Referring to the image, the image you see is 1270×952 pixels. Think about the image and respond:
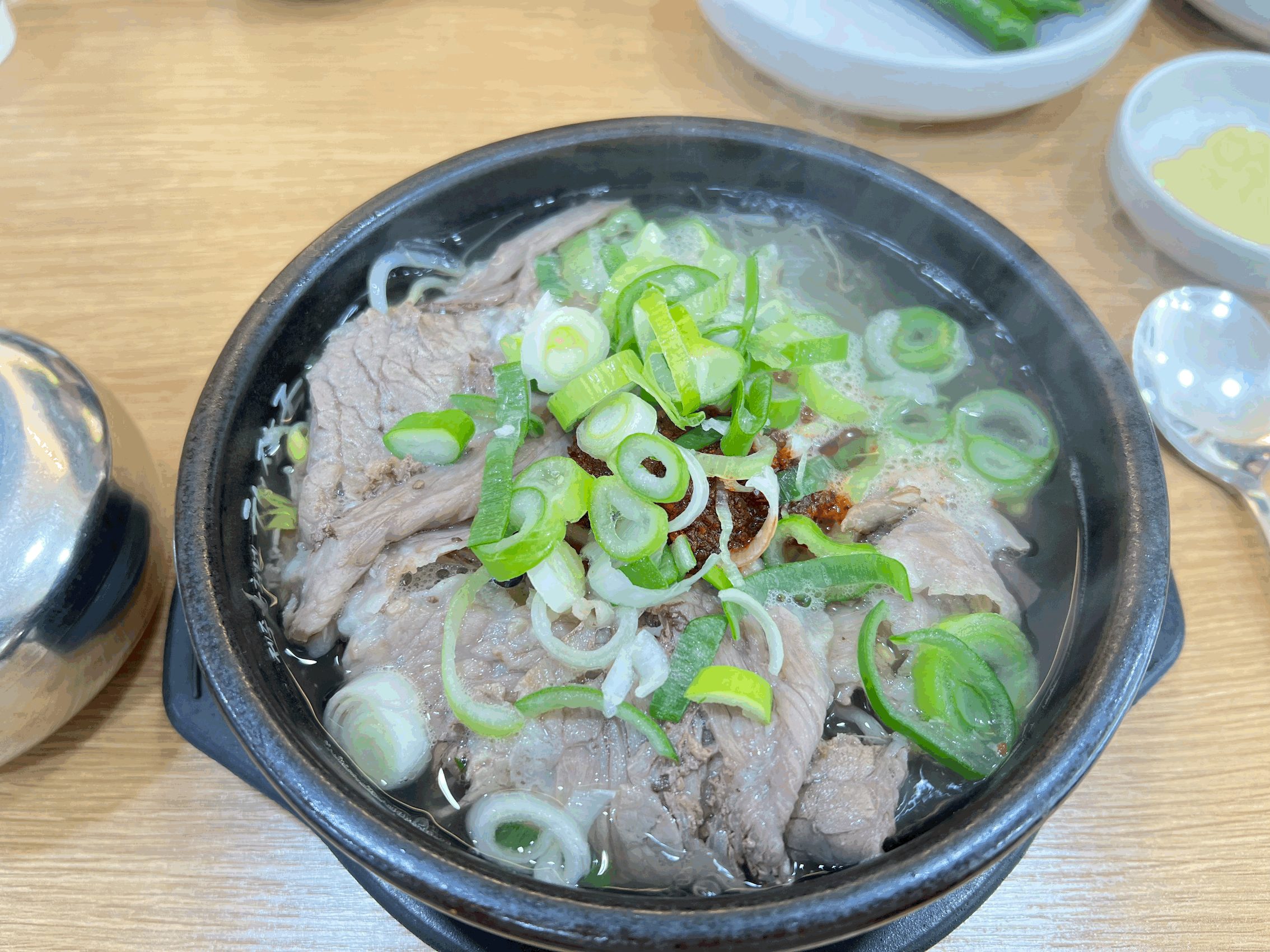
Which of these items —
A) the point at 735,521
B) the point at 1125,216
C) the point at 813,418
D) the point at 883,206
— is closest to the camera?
the point at 735,521

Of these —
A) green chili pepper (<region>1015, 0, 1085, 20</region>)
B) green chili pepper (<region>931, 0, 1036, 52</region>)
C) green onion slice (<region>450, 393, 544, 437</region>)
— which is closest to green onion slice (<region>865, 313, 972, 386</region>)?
green onion slice (<region>450, 393, 544, 437</region>)

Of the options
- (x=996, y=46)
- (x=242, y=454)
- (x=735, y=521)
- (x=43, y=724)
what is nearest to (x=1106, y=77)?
(x=996, y=46)

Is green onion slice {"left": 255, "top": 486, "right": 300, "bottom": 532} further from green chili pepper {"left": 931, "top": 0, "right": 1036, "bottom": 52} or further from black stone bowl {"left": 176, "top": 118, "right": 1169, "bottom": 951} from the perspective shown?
green chili pepper {"left": 931, "top": 0, "right": 1036, "bottom": 52}

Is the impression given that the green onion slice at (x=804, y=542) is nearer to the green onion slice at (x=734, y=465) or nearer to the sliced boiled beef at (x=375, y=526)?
the green onion slice at (x=734, y=465)

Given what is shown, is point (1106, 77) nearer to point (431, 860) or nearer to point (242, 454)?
point (242, 454)

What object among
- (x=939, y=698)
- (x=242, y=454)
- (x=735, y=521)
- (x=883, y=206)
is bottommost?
(x=939, y=698)

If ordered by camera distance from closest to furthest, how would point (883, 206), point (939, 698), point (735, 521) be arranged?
point (939, 698)
point (735, 521)
point (883, 206)

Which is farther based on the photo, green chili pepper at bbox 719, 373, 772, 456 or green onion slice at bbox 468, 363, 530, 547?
green chili pepper at bbox 719, 373, 772, 456
